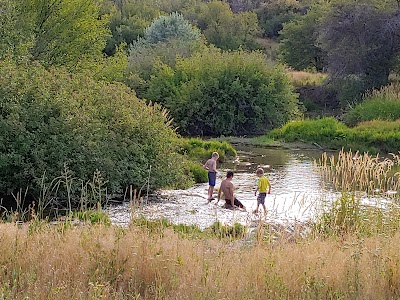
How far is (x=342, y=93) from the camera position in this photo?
39250mm

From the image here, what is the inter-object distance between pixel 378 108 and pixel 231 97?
29.2 feet

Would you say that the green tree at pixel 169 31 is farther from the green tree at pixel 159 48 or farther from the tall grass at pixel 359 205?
the tall grass at pixel 359 205

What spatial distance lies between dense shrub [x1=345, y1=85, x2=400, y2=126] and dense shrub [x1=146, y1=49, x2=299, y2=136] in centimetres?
500

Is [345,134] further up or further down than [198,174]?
Result: further up

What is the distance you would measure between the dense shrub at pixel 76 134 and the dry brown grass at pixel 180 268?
27.0 feet

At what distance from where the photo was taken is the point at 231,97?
1470 inches

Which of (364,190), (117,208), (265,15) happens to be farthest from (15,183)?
(265,15)

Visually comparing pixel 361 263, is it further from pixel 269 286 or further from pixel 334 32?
pixel 334 32

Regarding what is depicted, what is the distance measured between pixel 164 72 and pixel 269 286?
111 ft

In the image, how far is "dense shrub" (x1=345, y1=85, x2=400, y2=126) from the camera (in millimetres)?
32656

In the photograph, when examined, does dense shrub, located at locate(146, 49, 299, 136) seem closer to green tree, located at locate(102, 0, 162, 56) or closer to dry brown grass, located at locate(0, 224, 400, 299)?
green tree, located at locate(102, 0, 162, 56)

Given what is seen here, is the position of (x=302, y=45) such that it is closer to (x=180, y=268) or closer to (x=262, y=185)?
(x=262, y=185)

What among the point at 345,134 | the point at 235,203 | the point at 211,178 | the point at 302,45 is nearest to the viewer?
the point at 235,203

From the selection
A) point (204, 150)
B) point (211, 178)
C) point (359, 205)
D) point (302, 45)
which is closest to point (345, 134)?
point (204, 150)
